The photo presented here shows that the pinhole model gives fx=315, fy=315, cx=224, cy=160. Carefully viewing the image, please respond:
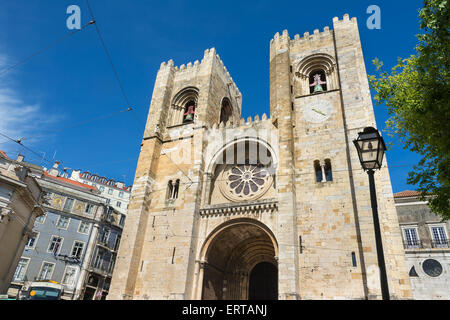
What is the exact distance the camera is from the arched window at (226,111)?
26094 millimetres

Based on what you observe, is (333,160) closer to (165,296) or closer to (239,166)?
(239,166)

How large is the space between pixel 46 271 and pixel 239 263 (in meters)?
21.0

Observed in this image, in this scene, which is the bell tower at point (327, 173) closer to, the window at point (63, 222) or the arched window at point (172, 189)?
the arched window at point (172, 189)

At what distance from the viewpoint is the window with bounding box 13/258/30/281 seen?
2783 centimetres

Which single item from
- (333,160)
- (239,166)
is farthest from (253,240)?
(333,160)

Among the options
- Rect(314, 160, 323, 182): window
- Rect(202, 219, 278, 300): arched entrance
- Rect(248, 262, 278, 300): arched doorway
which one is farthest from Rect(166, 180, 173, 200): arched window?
Rect(314, 160, 323, 182): window

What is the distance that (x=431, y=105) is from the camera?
8.51 m

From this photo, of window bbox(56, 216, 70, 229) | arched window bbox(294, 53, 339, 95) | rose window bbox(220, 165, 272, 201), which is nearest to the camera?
rose window bbox(220, 165, 272, 201)

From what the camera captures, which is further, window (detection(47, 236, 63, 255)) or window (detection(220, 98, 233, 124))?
window (detection(47, 236, 63, 255))

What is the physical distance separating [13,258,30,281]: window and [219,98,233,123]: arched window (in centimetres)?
2211

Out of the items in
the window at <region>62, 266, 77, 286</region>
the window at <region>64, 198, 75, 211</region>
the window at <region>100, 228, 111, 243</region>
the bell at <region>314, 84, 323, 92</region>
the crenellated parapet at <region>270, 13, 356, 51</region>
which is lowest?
the window at <region>62, 266, 77, 286</region>

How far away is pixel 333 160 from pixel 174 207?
9328mm

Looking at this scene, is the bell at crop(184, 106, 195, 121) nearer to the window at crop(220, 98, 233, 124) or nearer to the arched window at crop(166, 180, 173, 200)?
the window at crop(220, 98, 233, 124)
